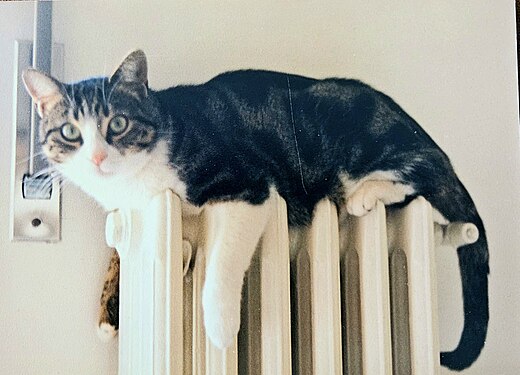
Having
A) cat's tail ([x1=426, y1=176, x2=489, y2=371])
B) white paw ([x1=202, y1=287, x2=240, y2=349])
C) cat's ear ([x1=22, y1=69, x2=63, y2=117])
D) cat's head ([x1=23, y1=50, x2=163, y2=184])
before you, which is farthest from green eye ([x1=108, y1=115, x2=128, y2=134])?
cat's tail ([x1=426, y1=176, x2=489, y2=371])

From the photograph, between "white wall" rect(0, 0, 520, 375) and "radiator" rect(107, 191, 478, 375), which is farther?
"white wall" rect(0, 0, 520, 375)

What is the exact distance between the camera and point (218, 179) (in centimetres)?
90

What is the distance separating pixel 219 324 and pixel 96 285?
0.74 feet

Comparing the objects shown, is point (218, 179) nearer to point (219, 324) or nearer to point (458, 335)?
point (219, 324)

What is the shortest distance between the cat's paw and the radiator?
0.01 metres

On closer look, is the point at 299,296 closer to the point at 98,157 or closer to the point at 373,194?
the point at 373,194

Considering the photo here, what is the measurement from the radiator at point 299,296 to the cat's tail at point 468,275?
0.02 meters

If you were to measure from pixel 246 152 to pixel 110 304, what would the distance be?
0.32m

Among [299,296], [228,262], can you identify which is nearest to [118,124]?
[228,262]

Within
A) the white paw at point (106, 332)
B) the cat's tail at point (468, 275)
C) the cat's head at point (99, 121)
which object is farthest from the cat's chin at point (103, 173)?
the cat's tail at point (468, 275)

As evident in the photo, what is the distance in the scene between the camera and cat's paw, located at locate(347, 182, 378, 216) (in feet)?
2.95

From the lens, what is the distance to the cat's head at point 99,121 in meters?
0.86

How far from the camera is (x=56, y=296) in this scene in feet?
2.97

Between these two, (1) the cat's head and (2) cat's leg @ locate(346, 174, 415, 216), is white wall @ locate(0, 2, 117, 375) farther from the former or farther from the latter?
(2) cat's leg @ locate(346, 174, 415, 216)
